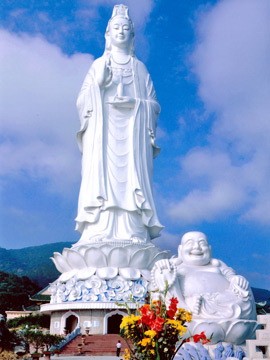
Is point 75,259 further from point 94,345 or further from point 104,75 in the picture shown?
point 104,75

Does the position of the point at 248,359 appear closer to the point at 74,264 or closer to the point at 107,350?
the point at 107,350

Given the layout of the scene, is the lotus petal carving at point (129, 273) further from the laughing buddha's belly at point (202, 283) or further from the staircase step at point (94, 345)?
the laughing buddha's belly at point (202, 283)

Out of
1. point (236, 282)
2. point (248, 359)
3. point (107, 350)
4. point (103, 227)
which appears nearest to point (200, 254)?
point (236, 282)

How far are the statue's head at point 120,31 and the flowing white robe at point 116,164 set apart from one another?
0.81 m

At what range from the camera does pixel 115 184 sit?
576 inches

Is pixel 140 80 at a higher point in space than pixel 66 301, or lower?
higher

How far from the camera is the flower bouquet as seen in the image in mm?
3322

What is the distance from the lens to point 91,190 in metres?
14.4

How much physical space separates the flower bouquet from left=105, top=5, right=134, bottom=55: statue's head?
13.3m

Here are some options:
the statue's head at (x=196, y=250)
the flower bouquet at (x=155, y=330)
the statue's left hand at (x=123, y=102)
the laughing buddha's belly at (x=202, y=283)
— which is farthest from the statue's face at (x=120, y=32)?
the flower bouquet at (x=155, y=330)

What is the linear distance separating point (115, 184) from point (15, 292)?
17339 millimetres

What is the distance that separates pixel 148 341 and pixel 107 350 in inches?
345

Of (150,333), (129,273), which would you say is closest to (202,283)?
(150,333)

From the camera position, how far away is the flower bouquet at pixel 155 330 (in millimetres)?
3322
